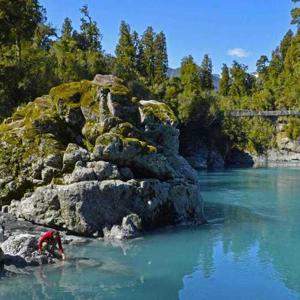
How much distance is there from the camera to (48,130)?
29.7 meters

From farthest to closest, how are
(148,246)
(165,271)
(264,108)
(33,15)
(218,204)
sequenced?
(264,108) → (33,15) → (218,204) → (148,246) → (165,271)

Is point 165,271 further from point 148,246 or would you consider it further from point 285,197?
point 285,197

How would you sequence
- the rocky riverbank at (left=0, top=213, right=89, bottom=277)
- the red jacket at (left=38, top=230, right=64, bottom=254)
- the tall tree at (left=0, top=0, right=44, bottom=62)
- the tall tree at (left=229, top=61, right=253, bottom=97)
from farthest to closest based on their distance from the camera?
the tall tree at (left=229, top=61, right=253, bottom=97) → the tall tree at (left=0, top=0, right=44, bottom=62) → the red jacket at (left=38, top=230, right=64, bottom=254) → the rocky riverbank at (left=0, top=213, right=89, bottom=277)

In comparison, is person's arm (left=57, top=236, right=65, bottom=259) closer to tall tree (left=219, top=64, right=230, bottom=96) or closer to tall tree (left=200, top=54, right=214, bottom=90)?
tall tree (left=200, top=54, right=214, bottom=90)

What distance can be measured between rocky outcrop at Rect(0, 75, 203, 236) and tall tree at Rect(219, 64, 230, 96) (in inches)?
3930

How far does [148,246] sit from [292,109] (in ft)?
297

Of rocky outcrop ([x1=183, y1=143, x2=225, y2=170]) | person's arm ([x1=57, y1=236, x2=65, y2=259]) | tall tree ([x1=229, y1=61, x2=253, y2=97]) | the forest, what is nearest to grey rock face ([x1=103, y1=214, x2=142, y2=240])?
person's arm ([x1=57, y1=236, x2=65, y2=259])

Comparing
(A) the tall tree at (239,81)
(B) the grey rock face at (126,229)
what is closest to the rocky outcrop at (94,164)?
(B) the grey rock face at (126,229)

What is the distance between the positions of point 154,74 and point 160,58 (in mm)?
3589

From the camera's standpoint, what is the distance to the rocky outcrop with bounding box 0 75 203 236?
1025 inches

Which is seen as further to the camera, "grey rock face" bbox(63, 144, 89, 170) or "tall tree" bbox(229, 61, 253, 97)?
"tall tree" bbox(229, 61, 253, 97)

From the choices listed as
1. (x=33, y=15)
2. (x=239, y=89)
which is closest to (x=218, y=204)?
(x=33, y=15)

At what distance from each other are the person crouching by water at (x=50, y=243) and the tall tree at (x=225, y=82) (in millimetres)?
112508

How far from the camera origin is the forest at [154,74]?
50438 millimetres
